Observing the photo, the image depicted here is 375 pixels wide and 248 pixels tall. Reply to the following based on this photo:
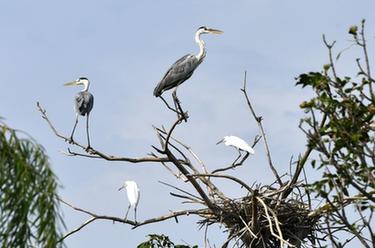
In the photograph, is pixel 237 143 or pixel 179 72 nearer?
pixel 237 143

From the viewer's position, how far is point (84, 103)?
1479cm

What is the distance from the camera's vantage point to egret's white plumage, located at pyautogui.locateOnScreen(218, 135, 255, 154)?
1141 cm

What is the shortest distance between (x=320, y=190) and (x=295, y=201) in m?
4.08

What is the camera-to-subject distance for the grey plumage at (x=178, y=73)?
522 inches

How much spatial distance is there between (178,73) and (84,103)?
2.08 meters

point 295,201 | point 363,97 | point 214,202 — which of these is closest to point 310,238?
point 295,201

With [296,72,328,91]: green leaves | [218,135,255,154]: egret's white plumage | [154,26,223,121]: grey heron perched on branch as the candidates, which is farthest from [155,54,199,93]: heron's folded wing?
[296,72,328,91]: green leaves

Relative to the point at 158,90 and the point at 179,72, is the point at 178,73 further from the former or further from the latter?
the point at 158,90

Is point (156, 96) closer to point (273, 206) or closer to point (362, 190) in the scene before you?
point (273, 206)

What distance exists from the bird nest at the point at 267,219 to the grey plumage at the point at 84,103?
4.90 m

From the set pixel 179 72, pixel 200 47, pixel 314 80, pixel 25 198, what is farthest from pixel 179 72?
pixel 25 198

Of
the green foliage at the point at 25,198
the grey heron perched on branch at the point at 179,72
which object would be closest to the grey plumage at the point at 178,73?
the grey heron perched on branch at the point at 179,72

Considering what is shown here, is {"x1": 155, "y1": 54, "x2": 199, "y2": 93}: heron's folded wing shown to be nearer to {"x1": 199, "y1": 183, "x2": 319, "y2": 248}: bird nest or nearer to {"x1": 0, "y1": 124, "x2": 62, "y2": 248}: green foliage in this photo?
{"x1": 199, "y1": 183, "x2": 319, "y2": 248}: bird nest

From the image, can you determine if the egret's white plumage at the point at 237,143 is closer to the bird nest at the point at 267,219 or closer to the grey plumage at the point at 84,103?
the bird nest at the point at 267,219
